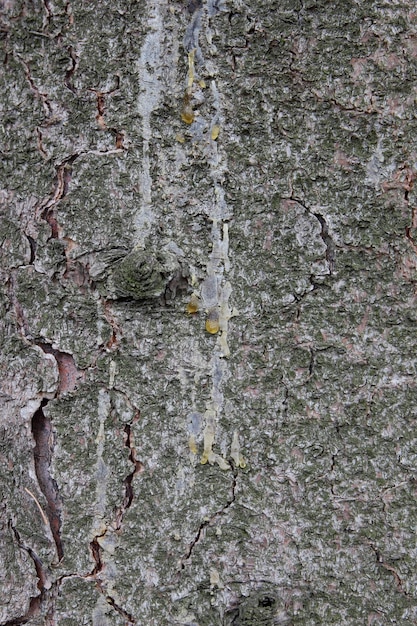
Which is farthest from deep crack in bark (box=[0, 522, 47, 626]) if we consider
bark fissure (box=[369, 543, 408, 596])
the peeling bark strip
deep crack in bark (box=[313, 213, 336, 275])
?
deep crack in bark (box=[313, 213, 336, 275])

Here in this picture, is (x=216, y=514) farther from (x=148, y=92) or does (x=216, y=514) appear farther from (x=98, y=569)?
(x=148, y=92)

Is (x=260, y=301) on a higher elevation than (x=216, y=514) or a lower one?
higher

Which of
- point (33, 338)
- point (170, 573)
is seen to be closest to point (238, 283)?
point (33, 338)

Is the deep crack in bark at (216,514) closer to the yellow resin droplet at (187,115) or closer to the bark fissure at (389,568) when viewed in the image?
the bark fissure at (389,568)

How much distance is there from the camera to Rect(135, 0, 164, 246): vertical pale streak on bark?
2.79ft

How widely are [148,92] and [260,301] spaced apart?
34 cm

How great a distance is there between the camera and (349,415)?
860 millimetres

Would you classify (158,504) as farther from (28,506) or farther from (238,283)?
(238,283)

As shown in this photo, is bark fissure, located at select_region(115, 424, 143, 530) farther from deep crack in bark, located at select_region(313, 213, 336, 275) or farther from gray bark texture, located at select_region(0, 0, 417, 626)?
deep crack in bark, located at select_region(313, 213, 336, 275)

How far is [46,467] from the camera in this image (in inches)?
36.1

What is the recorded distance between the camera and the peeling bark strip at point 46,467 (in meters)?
0.90

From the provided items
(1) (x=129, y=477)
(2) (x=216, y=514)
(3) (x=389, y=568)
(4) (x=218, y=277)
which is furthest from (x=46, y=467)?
(3) (x=389, y=568)

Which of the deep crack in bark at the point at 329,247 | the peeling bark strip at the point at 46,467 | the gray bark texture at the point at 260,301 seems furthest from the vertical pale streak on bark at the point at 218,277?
the peeling bark strip at the point at 46,467

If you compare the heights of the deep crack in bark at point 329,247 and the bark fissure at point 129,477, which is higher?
the deep crack in bark at point 329,247
